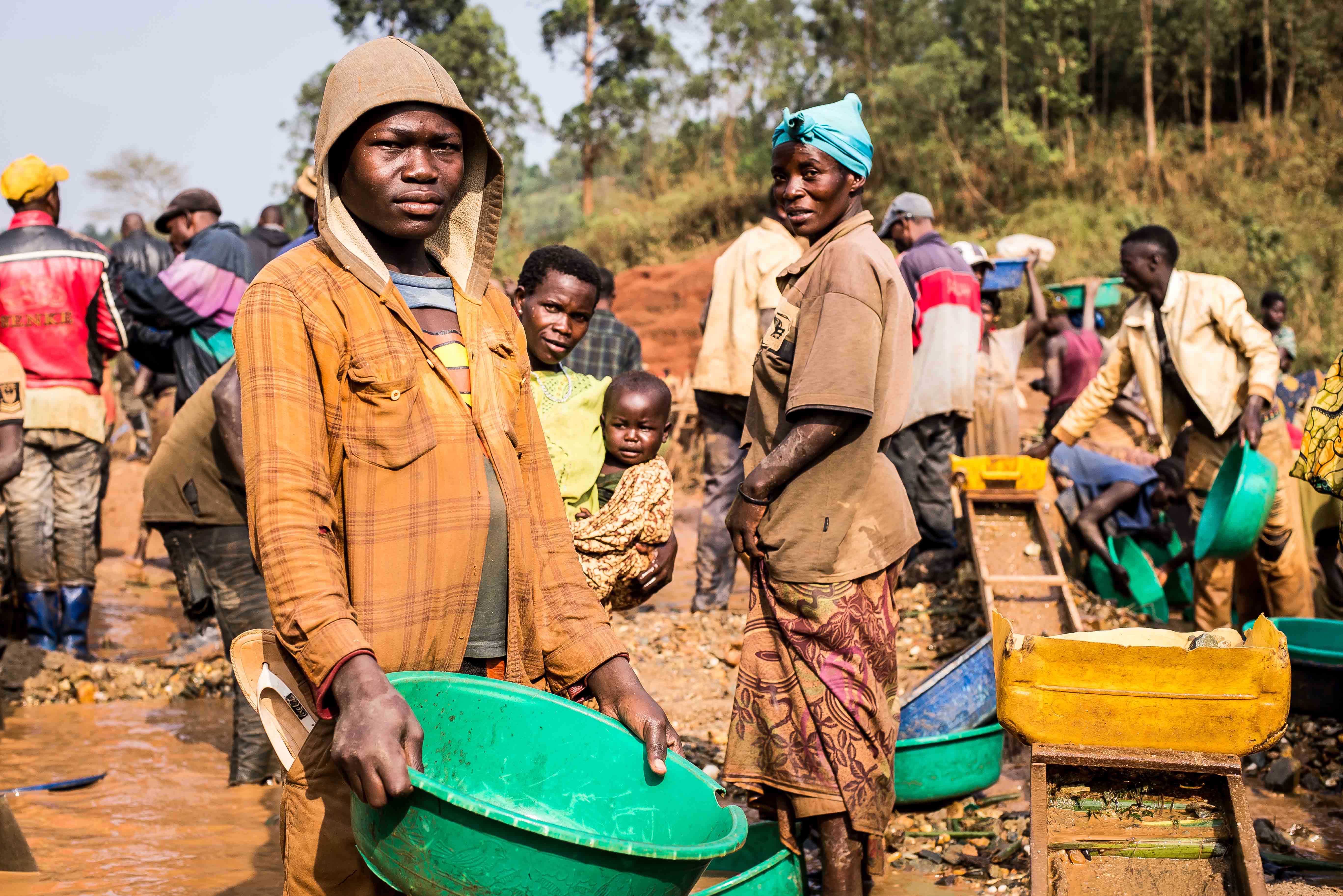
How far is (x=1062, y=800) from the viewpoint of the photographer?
2686mm

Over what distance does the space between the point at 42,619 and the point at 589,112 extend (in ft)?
65.5

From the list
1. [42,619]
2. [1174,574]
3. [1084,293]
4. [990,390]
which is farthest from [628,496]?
[1084,293]

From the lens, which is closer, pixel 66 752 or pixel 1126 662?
pixel 1126 662

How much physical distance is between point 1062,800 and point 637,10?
2406cm

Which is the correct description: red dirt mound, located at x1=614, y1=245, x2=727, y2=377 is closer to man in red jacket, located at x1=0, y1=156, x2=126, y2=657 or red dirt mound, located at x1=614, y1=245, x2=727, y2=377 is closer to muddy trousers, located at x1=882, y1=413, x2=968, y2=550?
muddy trousers, located at x1=882, y1=413, x2=968, y2=550

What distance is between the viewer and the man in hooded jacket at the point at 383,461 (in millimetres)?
1729

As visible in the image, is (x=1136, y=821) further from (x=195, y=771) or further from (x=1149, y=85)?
(x=1149, y=85)

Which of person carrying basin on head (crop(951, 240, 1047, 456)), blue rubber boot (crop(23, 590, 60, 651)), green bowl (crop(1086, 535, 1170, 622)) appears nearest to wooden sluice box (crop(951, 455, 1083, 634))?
green bowl (crop(1086, 535, 1170, 622))

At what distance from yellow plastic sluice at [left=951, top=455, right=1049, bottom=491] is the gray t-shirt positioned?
481 cm

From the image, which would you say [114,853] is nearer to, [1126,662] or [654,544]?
[654,544]

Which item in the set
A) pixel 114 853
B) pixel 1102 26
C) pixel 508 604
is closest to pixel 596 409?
pixel 508 604

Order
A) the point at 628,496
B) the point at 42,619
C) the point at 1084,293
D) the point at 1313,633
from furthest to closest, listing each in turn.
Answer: the point at 1084,293 < the point at 42,619 < the point at 1313,633 < the point at 628,496

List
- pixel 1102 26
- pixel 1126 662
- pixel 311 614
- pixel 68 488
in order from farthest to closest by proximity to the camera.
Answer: pixel 1102 26 → pixel 68 488 → pixel 1126 662 → pixel 311 614

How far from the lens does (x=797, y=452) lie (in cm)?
300
